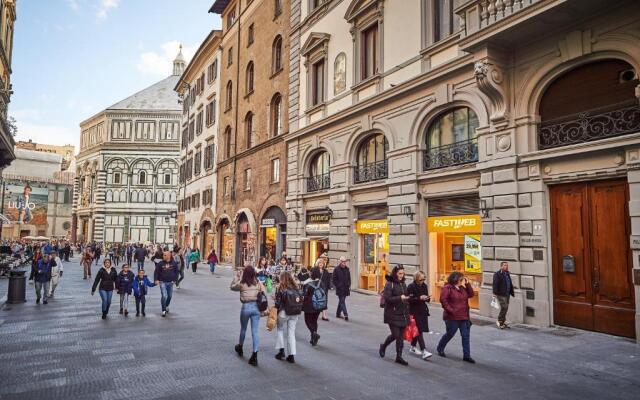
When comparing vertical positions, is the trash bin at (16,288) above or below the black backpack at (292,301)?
below

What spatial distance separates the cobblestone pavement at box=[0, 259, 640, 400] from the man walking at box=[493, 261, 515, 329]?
418 millimetres

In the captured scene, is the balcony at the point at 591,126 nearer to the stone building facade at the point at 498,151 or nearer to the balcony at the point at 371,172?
the stone building facade at the point at 498,151

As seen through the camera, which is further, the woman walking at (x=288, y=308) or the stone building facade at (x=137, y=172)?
the stone building facade at (x=137, y=172)

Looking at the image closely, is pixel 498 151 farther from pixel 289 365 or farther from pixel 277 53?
pixel 277 53

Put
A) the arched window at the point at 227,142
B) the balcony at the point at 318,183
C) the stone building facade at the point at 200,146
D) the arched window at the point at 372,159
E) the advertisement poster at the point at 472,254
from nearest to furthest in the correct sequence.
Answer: the advertisement poster at the point at 472,254, the arched window at the point at 372,159, the balcony at the point at 318,183, the arched window at the point at 227,142, the stone building facade at the point at 200,146

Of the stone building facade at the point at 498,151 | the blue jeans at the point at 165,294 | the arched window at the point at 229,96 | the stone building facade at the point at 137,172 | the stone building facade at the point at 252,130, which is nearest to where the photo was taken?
the stone building facade at the point at 498,151

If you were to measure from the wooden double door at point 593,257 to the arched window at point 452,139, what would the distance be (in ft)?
10.4

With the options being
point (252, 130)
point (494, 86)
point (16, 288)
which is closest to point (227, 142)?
point (252, 130)

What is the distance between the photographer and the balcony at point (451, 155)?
45.3ft

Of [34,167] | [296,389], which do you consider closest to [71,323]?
[296,389]

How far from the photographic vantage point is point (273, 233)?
86.9ft

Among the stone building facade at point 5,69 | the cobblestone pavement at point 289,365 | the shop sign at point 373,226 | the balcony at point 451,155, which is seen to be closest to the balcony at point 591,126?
the balcony at point 451,155

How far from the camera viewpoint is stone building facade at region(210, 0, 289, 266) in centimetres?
2628

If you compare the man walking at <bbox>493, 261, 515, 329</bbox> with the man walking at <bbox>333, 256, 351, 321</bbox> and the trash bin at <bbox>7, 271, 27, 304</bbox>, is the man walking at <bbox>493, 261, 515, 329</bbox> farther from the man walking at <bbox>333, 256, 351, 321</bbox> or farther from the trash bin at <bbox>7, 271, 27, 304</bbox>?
the trash bin at <bbox>7, 271, 27, 304</bbox>
